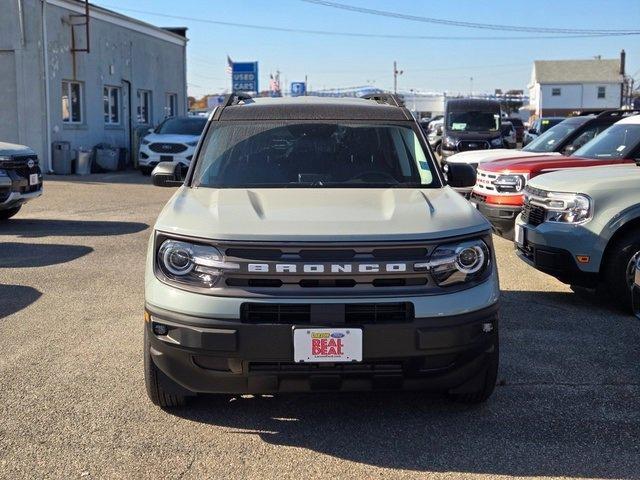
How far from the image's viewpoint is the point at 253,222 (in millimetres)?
3816

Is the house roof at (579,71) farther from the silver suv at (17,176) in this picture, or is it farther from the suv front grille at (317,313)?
the suv front grille at (317,313)

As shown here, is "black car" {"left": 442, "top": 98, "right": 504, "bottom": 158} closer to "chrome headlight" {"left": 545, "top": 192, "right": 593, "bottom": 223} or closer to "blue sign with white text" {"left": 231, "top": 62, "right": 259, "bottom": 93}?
"chrome headlight" {"left": 545, "top": 192, "right": 593, "bottom": 223}

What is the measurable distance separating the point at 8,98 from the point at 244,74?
2563 centimetres

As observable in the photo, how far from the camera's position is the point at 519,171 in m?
8.82

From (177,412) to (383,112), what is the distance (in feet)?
8.35

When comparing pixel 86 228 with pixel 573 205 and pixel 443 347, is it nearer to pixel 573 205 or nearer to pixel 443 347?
pixel 573 205

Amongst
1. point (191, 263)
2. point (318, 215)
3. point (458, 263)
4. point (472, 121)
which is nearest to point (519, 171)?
point (458, 263)

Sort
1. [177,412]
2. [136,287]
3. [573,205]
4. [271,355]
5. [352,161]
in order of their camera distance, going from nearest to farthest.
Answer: [271,355] → [177,412] → [352,161] → [573,205] → [136,287]

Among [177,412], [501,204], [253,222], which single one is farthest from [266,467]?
[501,204]

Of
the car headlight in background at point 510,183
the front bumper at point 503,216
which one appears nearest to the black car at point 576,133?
the car headlight in background at point 510,183

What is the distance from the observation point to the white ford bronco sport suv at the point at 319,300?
3604 millimetres

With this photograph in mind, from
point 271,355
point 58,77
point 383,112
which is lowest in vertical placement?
point 271,355

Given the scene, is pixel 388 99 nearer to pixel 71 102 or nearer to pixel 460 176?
pixel 460 176

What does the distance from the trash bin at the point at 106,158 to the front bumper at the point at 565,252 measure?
58.3ft
